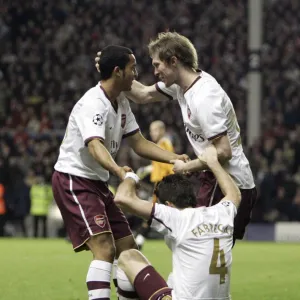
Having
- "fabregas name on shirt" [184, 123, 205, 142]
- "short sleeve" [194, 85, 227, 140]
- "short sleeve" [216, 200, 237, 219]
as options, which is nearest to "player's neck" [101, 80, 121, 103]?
"fabregas name on shirt" [184, 123, 205, 142]

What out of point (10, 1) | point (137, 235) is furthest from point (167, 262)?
point (10, 1)

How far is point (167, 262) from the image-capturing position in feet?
41.3

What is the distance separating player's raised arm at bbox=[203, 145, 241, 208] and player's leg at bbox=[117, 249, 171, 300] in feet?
2.53

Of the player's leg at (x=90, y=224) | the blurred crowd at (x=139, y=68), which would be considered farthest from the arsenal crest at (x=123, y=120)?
the blurred crowd at (x=139, y=68)

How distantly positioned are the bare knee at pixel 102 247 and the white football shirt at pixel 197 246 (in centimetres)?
106

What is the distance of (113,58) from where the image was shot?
7.21 m

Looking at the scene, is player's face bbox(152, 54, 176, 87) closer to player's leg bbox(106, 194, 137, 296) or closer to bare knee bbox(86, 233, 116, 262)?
player's leg bbox(106, 194, 137, 296)

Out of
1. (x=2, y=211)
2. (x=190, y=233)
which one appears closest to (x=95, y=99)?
(x=190, y=233)

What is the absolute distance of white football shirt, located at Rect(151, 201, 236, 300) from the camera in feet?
19.5

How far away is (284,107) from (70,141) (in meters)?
16.3

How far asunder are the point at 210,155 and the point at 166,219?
897 mm

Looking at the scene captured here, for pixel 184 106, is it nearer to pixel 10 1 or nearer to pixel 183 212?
pixel 183 212

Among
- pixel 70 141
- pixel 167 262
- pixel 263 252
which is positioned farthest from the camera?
pixel 263 252

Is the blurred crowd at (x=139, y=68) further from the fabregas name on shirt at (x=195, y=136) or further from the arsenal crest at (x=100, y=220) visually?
the arsenal crest at (x=100, y=220)
